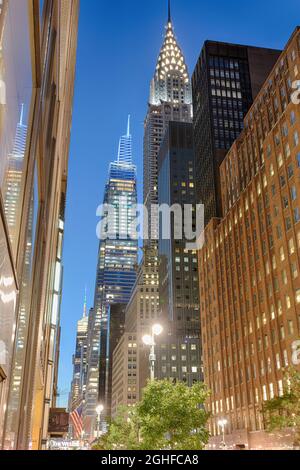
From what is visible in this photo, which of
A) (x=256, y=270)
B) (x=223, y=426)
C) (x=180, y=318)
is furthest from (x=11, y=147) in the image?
(x=180, y=318)

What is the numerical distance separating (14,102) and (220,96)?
171907 mm

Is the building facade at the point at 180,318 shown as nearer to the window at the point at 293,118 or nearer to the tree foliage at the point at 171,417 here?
the window at the point at 293,118

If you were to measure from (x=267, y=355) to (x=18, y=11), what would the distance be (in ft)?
278

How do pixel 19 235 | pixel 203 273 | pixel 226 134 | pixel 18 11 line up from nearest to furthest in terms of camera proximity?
pixel 18 11 < pixel 19 235 < pixel 203 273 < pixel 226 134

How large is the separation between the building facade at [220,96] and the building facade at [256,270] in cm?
4319

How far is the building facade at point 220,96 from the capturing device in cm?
16312

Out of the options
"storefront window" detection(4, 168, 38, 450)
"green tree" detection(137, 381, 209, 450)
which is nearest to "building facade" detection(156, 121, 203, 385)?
"green tree" detection(137, 381, 209, 450)

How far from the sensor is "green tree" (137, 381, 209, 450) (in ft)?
122

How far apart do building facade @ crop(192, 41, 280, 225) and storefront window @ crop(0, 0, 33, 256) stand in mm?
152492

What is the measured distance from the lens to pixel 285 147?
81.9 meters

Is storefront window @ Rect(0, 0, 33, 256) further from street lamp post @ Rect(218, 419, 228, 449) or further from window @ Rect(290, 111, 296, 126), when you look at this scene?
street lamp post @ Rect(218, 419, 228, 449)

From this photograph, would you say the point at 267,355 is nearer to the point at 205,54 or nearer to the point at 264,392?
the point at 264,392

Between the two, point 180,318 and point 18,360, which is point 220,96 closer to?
point 180,318
